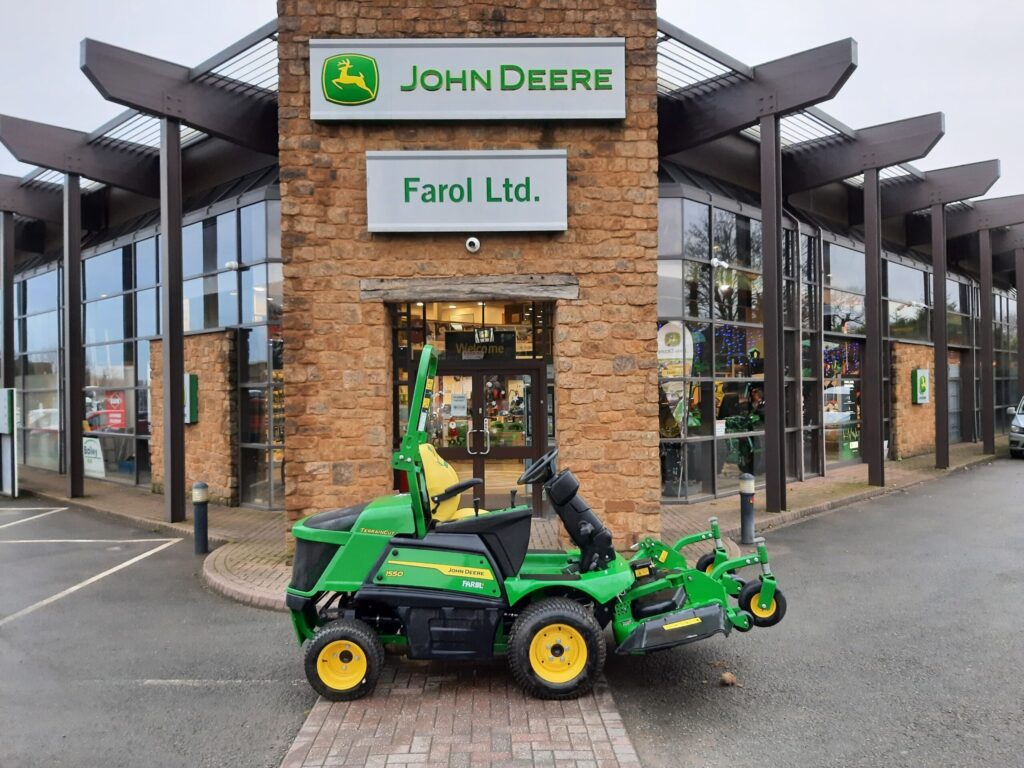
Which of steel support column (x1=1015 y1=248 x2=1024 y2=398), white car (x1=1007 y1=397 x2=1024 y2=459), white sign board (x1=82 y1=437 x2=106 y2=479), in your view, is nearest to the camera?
white sign board (x1=82 y1=437 x2=106 y2=479)

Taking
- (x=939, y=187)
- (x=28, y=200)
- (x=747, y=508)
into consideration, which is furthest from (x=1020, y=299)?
(x=28, y=200)

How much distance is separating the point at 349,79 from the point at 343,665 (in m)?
6.01

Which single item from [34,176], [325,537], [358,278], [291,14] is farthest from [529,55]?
[34,176]

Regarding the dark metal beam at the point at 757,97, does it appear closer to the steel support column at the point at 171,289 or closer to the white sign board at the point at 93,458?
the steel support column at the point at 171,289

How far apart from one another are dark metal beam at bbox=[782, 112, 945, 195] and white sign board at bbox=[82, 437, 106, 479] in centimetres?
1569

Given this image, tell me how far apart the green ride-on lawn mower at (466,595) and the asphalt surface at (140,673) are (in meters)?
0.57

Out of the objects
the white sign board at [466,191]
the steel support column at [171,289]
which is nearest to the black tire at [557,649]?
the white sign board at [466,191]

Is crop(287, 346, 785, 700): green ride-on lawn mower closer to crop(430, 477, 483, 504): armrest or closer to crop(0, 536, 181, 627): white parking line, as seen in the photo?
crop(430, 477, 483, 504): armrest

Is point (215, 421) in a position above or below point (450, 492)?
above

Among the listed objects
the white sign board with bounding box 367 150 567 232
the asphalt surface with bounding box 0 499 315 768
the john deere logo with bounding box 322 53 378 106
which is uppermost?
the john deere logo with bounding box 322 53 378 106

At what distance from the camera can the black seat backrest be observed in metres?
4.30

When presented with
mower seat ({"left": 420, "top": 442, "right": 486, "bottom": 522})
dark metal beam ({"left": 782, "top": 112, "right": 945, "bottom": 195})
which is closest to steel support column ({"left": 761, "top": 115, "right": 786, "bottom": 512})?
dark metal beam ({"left": 782, "top": 112, "right": 945, "bottom": 195})

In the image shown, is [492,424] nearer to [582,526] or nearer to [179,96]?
[582,526]

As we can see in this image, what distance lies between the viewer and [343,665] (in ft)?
13.4
